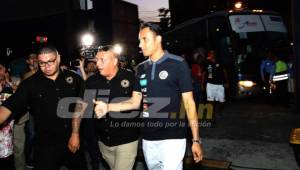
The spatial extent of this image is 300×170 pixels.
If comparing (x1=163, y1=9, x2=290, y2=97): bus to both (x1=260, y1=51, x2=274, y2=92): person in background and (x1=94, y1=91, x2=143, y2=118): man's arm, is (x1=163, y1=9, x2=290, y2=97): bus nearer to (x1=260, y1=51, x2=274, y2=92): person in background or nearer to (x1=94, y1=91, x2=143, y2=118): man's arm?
(x1=260, y1=51, x2=274, y2=92): person in background

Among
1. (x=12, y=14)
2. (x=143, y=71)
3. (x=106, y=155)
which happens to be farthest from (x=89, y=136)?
(x=12, y=14)

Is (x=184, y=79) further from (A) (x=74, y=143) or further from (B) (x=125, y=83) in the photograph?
(A) (x=74, y=143)

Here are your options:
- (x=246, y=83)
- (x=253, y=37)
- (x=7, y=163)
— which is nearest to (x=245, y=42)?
(x=253, y=37)

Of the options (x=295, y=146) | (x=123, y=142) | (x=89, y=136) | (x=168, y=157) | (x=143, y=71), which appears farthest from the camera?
(x=89, y=136)

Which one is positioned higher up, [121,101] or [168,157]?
[121,101]

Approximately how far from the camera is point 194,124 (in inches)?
138

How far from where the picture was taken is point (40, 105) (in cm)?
412

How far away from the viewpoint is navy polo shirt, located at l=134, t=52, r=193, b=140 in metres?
3.57

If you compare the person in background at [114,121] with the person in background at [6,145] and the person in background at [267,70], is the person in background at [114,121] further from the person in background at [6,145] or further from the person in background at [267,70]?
the person in background at [267,70]

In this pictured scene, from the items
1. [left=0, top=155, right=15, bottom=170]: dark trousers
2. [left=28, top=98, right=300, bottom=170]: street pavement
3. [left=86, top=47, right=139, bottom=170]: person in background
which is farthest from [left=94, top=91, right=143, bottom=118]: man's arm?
[left=28, top=98, right=300, bottom=170]: street pavement

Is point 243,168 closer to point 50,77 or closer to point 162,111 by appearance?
point 162,111

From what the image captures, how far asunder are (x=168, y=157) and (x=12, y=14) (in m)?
21.0

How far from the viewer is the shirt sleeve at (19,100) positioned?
12.7 ft

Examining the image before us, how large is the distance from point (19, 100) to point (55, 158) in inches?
33.2
